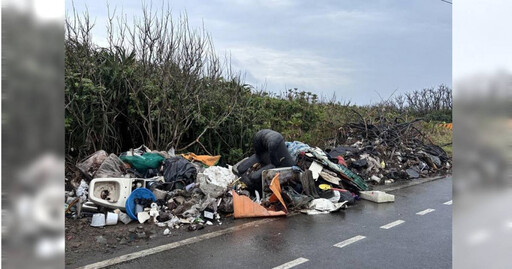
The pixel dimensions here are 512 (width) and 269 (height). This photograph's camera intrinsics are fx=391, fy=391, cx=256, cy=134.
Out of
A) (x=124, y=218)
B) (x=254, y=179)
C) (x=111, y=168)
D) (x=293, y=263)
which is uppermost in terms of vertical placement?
(x=111, y=168)

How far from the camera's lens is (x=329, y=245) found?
5.41 metres

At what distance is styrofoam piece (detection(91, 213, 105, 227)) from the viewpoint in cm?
611

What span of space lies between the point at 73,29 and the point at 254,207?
19.6 ft

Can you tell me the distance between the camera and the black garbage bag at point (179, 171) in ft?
25.7

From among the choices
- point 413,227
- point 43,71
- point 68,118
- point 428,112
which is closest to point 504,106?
point 43,71

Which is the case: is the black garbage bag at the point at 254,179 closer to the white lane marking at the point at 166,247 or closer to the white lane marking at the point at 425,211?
the white lane marking at the point at 166,247

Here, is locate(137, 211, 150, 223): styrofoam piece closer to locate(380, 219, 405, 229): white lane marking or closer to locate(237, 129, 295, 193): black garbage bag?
locate(237, 129, 295, 193): black garbage bag

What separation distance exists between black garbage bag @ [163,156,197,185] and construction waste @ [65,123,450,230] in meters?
0.02

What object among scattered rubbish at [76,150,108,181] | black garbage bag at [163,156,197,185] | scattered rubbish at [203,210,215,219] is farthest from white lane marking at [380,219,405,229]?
scattered rubbish at [76,150,108,181]

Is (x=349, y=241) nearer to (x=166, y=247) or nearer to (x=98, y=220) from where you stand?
(x=166, y=247)

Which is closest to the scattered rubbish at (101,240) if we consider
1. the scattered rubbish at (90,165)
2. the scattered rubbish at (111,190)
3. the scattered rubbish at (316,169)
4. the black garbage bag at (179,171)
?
the scattered rubbish at (111,190)

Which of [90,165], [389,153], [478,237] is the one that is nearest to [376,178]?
[389,153]

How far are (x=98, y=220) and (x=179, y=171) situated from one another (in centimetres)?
208

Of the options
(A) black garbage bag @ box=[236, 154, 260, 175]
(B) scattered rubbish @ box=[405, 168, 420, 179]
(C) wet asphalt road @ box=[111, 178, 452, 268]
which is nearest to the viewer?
(C) wet asphalt road @ box=[111, 178, 452, 268]
